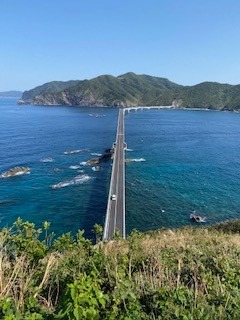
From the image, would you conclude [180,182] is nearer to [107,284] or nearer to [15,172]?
[15,172]

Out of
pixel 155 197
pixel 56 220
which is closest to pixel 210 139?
pixel 155 197

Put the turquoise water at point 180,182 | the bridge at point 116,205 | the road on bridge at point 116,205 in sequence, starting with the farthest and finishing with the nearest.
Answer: the turquoise water at point 180,182 < the road on bridge at point 116,205 < the bridge at point 116,205

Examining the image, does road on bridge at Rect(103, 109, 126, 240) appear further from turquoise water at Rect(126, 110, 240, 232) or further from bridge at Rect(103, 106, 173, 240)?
turquoise water at Rect(126, 110, 240, 232)

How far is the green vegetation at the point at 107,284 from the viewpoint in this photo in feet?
22.1

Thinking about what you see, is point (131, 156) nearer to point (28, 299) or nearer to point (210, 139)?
point (210, 139)

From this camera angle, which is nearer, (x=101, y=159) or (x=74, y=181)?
(x=74, y=181)

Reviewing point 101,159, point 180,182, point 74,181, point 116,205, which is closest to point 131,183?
point 180,182

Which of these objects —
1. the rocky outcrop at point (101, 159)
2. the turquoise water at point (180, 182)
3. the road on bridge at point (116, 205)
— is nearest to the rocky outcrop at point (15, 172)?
the rocky outcrop at point (101, 159)

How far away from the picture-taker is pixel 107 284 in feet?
29.8

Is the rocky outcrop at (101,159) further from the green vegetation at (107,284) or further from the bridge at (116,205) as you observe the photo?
the green vegetation at (107,284)

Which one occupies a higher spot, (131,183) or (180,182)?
(180,182)

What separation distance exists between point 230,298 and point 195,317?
161 centimetres

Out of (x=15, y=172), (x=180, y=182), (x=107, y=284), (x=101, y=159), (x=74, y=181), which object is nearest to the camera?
(x=107, y=284)

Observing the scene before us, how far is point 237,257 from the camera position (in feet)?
39.2
